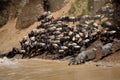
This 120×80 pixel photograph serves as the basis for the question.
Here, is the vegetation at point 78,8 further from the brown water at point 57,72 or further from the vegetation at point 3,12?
the vegetation at point 3,12

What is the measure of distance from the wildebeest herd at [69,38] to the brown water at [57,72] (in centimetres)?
90

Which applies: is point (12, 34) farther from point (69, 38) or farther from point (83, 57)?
point (83, 57)

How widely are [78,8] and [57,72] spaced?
7845 mm

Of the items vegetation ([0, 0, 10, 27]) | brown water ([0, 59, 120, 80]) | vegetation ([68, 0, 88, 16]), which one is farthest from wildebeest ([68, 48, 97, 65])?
vegetation ([0, 0, 10, 27])

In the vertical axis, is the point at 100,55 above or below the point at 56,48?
below

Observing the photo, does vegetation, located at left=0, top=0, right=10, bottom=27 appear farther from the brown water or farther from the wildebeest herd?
the brown water

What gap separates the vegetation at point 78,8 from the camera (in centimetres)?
1938

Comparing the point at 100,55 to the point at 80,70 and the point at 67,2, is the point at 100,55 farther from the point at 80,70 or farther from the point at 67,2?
the point at 67,2

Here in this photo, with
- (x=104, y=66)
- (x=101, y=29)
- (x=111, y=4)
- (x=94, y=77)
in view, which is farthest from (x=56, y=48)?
(x=94, y=77)

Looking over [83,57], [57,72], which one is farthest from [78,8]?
[57,72]

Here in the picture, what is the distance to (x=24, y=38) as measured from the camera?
64.6 feet

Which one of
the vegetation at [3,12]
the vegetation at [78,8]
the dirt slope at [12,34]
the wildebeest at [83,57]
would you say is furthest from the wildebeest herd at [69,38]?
the vegetation at [3,12]

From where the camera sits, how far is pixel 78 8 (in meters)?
19.7

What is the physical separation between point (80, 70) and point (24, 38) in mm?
Result: 8011
